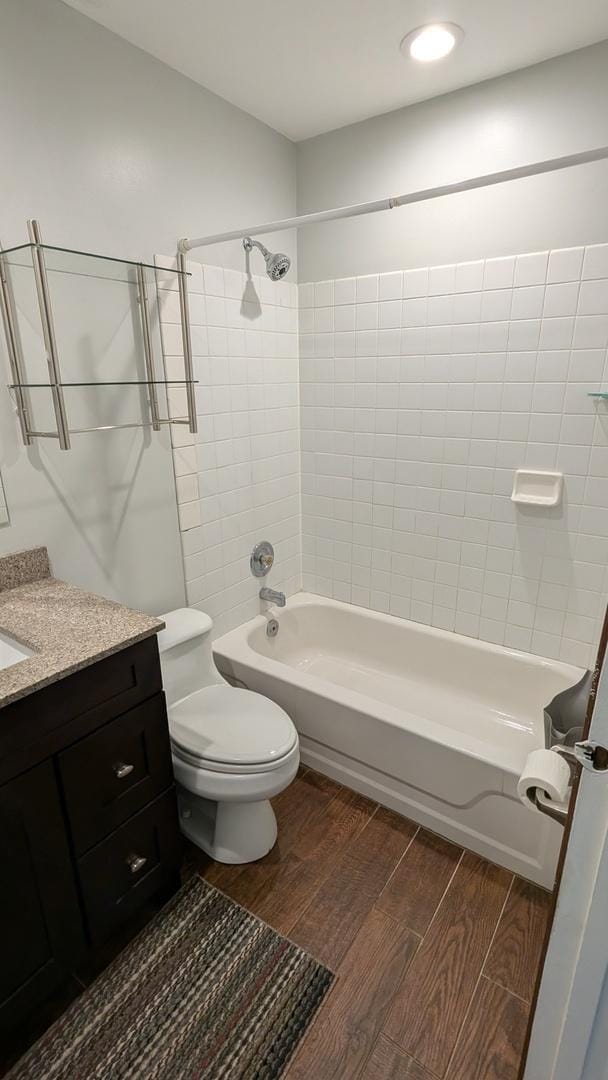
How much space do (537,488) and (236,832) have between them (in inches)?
63.1

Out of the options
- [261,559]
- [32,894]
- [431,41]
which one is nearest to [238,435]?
[261,559]

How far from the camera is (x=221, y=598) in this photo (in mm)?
2268

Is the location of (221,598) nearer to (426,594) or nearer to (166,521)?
(166,521)

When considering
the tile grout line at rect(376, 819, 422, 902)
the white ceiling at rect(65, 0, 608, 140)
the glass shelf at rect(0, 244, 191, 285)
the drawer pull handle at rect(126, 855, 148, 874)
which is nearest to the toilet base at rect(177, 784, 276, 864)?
the drawer pull handle at rect(126, 855, 148, 874)

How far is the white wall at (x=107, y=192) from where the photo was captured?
4.43 feet

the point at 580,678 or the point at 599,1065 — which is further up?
the point at 599,1065

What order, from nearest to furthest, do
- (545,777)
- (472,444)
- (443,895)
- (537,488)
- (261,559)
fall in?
(545,777) → (443,895) → (537,488) → (472,444) → (261,559)

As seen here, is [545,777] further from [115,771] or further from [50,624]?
[50,624]

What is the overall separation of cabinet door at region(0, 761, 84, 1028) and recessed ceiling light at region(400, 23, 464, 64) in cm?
216

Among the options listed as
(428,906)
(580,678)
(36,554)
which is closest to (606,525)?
(580,678)

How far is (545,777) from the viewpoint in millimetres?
1376

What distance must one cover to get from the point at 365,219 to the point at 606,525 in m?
1.53

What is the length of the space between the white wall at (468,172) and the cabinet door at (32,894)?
2.12 metres

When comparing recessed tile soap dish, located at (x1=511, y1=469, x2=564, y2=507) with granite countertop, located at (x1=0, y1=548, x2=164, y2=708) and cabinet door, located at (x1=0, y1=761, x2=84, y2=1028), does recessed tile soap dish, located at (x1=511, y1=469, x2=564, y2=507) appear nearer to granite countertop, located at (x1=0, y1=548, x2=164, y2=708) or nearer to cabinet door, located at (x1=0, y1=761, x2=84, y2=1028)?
granite countertop, located at (x1=0, y1=548, x2=164, y2=708)
